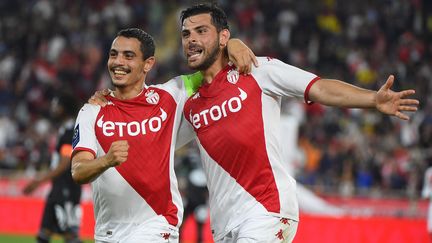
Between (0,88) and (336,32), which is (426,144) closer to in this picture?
(336,32)

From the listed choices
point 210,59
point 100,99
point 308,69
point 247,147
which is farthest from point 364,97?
point 308,69

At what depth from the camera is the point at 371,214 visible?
18.5 metres

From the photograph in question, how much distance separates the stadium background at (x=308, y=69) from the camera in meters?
17.7

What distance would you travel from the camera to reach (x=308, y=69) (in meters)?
24.6

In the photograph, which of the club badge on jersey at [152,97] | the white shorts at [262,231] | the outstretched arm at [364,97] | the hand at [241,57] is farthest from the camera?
the club badge on jersey at [152,97]

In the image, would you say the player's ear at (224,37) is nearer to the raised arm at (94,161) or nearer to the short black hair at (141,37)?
the short black hair at (141,37)

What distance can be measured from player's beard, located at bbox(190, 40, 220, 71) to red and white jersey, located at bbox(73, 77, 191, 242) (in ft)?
1.62

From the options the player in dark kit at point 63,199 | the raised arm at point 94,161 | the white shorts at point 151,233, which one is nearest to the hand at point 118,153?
the raised arm at point 94,161

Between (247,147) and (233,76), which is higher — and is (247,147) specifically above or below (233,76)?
below

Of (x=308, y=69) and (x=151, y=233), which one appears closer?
(x=151, y=233)

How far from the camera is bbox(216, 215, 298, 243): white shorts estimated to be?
6703 millimetres

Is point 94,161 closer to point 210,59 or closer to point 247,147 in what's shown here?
point 247,147

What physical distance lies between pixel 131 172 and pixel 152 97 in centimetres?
62

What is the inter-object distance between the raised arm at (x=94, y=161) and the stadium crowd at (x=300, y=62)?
511 inches
